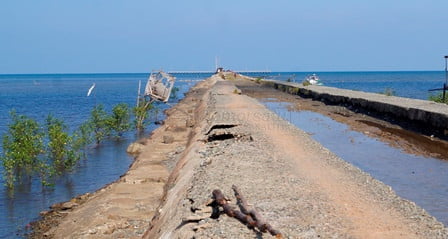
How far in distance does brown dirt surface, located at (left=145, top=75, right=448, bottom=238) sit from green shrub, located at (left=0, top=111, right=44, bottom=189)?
18.3 ft

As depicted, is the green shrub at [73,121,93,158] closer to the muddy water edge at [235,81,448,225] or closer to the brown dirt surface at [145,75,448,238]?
the brown dirt surface at [145,75,448,238]

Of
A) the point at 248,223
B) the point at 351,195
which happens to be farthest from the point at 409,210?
the point at 248,223

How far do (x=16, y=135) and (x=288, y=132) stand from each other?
8.06 meters

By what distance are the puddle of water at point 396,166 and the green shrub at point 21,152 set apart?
8.60m

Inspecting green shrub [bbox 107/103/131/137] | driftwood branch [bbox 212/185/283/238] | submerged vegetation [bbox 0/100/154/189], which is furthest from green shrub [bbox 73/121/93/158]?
driftwood branch [bbox 212/185/283/238]

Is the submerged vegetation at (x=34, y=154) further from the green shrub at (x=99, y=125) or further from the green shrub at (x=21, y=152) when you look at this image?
the green shrub at (x=99, y=125)

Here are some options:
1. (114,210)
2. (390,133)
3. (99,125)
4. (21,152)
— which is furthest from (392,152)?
(99,125)

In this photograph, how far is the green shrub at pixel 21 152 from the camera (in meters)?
16.1

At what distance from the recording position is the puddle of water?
10.5m

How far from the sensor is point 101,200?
1258cm

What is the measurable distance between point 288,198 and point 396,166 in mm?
6125

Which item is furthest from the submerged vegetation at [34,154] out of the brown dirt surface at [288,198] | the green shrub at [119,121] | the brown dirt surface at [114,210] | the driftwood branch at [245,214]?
the driftwood branch at [245,214]

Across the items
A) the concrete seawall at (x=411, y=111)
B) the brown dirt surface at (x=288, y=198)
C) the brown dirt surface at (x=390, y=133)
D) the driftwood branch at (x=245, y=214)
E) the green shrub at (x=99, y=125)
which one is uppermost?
the driftwood branch at (x=245, y=214)

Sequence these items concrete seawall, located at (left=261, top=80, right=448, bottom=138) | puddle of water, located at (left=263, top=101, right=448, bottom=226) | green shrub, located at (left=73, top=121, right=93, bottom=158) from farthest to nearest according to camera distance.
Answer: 1. green shrub, located at (left=73, top=121, right=93, bottom=158)
2. concrete seawall, located at (left=261, top=80, right=448, bottom=138)
3. puddle of water, located at (left=263, top=101, right=448, bottom=226)
